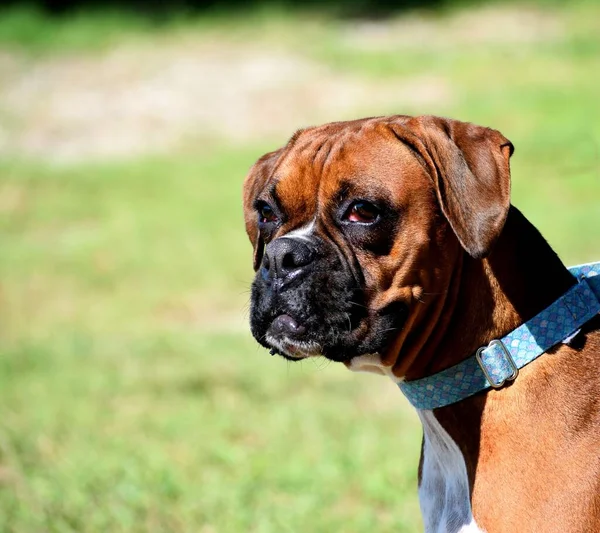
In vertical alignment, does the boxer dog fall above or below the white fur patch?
above

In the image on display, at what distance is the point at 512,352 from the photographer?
135 inches

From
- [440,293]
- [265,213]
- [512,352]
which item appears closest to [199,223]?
[265,213]

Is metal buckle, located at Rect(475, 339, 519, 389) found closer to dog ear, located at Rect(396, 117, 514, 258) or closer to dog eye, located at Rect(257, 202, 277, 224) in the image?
dog ear, located at Rect(396, 117, 514, 258)

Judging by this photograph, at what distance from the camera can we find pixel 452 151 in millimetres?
3479

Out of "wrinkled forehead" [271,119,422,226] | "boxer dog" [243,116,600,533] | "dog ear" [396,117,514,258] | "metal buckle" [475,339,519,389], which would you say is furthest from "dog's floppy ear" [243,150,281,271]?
"metal buckle" [475,339,519,389]

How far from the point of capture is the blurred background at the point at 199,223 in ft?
20.1

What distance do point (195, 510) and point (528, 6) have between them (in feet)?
63.6

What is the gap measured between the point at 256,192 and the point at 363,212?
0.76 meters

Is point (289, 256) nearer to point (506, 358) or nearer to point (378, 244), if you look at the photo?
point (378, 244)

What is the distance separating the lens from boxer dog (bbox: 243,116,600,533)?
3.38 m

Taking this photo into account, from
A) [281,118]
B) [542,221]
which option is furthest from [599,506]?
[281,118]

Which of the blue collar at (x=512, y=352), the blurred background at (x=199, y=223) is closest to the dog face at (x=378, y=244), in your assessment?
the blue collar at (x=512, y=352)

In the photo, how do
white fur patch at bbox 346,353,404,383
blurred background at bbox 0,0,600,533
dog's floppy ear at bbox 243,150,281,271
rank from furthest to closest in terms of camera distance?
1. blurred background at bbox 0,0,600,533
2. dog's floppy ear at bbox 243,150,281,271
3. white fur patch at bbox 346,353,404,383

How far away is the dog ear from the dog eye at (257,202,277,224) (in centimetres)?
64
